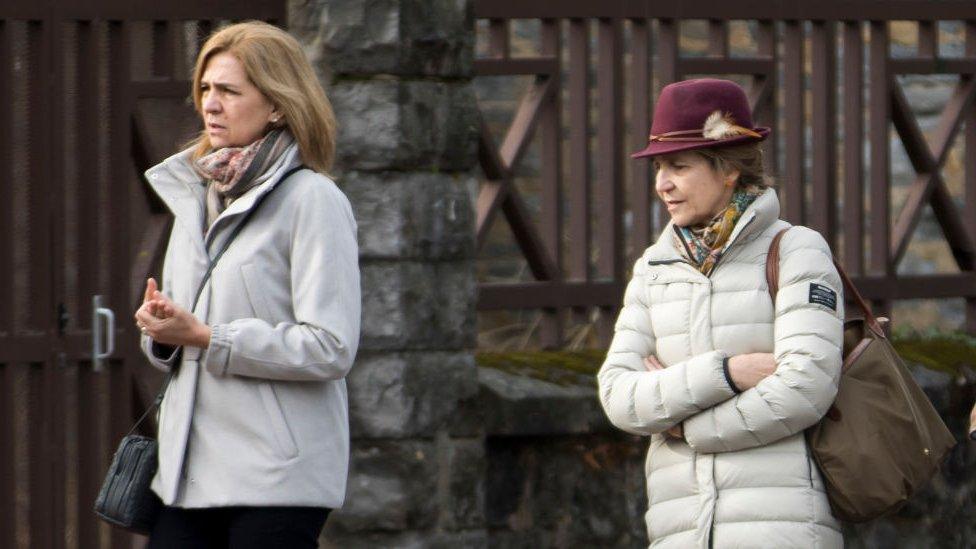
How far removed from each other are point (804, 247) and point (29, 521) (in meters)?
2.68

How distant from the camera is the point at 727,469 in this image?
4.70 m

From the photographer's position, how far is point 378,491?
21.0 feet

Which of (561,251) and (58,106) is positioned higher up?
(58,106)

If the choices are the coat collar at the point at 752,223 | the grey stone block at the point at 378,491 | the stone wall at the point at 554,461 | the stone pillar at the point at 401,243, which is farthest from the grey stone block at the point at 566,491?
the coat collar at the point at 752,223

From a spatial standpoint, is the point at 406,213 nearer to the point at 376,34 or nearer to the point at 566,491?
the point at 376,34

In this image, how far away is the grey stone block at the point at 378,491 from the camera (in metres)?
6.38

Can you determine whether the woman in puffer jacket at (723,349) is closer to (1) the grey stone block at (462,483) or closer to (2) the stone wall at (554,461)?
(1) the grey stone block at (462,483)

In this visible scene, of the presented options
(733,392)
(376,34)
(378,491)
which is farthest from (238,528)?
(376,34)

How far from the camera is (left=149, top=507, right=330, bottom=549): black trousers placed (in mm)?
4254

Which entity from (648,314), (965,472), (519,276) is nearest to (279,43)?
(648,314)

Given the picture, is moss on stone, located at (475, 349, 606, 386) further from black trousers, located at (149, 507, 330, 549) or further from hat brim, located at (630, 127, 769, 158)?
black trousers, located at (149, 507, 330, 549)

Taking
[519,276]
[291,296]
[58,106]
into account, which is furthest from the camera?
[519,276]

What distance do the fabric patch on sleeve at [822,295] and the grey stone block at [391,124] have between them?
2000 mm

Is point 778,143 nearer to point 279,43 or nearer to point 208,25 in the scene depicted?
point 208,25
